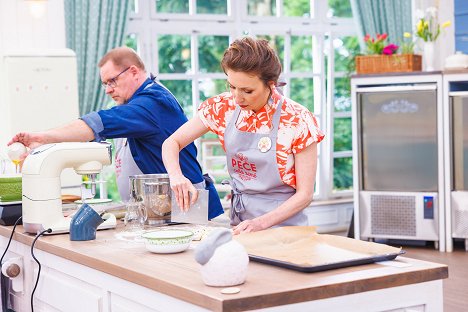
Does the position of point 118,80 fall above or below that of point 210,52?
below

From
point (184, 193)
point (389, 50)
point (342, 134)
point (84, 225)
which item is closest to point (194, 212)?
point (184, 193)

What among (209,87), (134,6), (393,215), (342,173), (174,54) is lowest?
(393,215)

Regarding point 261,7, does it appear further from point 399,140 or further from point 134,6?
point 399,140

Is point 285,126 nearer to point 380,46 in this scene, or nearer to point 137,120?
point 137,120

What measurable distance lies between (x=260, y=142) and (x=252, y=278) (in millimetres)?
912

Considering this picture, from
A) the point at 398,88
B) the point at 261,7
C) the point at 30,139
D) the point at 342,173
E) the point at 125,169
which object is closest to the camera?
the point at 30,139

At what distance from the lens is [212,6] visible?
290 inches

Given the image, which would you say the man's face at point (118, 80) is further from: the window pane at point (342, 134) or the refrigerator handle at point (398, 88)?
the window pane at point (342, 134)

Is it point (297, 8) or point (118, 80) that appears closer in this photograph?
point (118, 80)

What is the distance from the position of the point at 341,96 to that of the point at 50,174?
5637mm

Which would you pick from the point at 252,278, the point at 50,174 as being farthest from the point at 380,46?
the point at 252,278

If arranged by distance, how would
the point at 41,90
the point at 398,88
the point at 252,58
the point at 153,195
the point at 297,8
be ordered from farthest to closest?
the point at 297,8
the point at 398,88
the point at 41,90
the point at 153,195
the point at 252,58

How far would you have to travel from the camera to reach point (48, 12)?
625cm

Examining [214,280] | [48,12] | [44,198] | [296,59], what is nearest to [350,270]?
[214,280]
